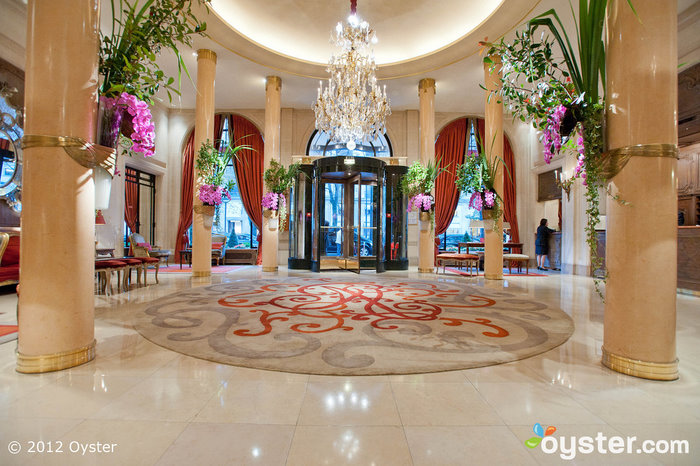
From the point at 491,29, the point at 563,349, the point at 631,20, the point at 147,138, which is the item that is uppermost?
the point at 491,29

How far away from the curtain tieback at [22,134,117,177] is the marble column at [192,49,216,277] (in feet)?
16.2

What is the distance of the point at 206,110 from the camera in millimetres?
7410

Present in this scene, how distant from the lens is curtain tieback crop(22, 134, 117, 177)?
217 centimetres

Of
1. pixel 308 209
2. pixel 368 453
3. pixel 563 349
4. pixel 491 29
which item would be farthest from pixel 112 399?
pixel 491 29

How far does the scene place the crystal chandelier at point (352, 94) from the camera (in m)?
6.71

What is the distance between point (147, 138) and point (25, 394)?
179 centimetres

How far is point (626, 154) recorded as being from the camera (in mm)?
2189

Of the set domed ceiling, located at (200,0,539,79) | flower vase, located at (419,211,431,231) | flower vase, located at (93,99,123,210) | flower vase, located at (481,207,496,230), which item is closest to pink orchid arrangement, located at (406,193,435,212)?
flower vase, located at (419,211,431,231)

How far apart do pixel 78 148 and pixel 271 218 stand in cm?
646

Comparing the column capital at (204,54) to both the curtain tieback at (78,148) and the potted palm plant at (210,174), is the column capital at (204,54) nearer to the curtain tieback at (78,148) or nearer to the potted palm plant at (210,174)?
the potted palm plant at (210,174)

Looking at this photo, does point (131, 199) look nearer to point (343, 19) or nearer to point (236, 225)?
point (236, 225)

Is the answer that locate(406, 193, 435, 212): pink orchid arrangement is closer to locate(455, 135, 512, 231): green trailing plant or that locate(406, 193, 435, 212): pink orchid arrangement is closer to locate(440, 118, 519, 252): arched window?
locate(455, 135, 512, 231): green trailing plant

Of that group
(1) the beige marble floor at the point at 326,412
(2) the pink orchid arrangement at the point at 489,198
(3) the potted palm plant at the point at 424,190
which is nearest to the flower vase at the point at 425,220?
(3) the potted palm plant at the point at 424,190

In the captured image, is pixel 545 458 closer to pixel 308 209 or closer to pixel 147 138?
pixel 147 138
